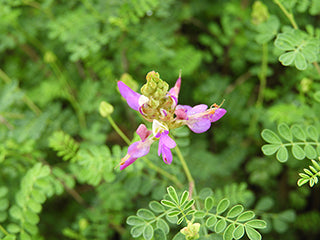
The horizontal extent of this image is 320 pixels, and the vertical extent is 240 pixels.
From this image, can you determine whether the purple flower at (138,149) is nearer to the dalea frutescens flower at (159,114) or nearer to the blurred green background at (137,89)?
the dalea frutescens flower at (159,114)

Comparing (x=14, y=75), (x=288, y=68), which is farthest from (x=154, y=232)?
(x=14, y=75)

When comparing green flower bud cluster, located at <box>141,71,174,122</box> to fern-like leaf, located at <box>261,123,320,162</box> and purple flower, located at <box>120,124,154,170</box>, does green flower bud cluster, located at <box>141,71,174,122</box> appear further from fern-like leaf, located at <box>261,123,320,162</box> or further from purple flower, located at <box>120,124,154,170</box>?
fern-like leaf, located at <box>261,123,320,162</box>

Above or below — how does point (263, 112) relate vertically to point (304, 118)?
below

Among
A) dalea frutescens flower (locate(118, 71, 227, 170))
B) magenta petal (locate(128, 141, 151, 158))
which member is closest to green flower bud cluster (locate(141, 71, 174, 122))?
dalea frutescens flower (locate(118, 71, 227, 170))

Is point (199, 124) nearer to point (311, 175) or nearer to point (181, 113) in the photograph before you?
point (181, 113)

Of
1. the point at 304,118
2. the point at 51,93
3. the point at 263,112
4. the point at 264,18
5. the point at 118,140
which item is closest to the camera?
the point at 304,118

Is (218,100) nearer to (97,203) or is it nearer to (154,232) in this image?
(97,203)

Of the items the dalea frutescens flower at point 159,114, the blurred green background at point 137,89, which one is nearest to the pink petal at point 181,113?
the dalea frutescens flower at point 159,114

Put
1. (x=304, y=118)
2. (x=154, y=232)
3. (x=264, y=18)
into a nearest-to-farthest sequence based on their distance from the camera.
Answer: (x=154, y=232)
(x=304, y=118)
(x=264, y=18)
